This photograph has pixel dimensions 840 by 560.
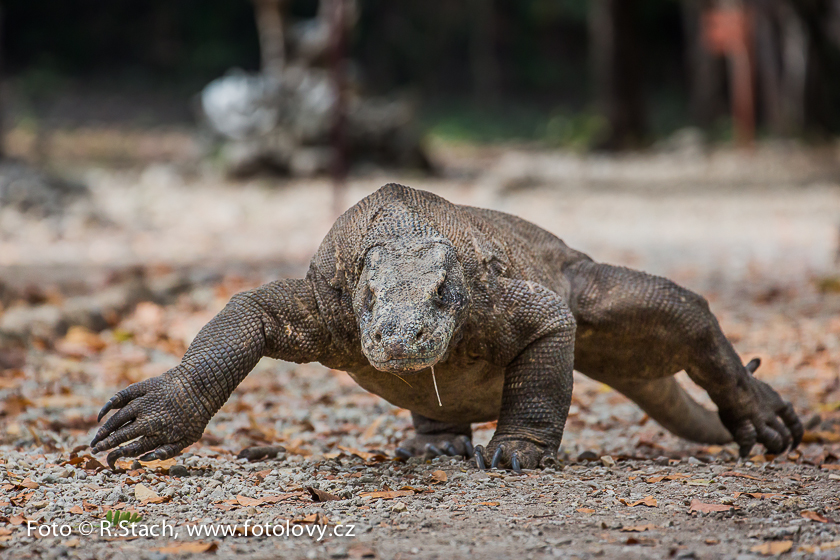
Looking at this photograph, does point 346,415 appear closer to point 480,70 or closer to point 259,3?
point 259,3

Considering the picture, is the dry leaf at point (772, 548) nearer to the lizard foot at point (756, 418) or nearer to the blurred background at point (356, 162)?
the lizard foot at point (756, 418)

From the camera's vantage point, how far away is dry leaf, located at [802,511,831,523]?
277cm

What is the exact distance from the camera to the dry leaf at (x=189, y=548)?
2.49 m

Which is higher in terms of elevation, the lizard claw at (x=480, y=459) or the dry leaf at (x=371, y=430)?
the dry leaf at (x=371, y=430)

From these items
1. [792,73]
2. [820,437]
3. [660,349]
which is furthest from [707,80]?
[660,349]

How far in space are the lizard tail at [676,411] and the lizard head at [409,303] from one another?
1.48m

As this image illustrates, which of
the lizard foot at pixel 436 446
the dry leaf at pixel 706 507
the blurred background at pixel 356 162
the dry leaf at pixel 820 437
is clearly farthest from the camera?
the blurred background at pixel 356 162

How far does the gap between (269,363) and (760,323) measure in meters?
3.46

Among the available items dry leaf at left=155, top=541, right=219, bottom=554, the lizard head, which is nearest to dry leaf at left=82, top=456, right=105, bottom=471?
dry leaf at left=155, top=541, right=219, bottom=554

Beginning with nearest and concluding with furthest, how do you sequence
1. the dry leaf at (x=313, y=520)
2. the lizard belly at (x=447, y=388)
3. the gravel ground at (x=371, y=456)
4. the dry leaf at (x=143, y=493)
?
the gravel ground at (x=371, y=456) < the dry leaf at (x=313, y=520) < the dry leaf at (x=143, y=493) < the lizard belly at (x=447, y=388)

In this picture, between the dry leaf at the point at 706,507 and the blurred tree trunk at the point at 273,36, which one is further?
the blurred tree trunk at the point at 273,36

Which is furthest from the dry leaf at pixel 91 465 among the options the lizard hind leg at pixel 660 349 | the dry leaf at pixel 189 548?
the lizard hind leg at pixel 660 349

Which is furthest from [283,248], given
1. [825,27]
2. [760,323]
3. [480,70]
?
[480,70]

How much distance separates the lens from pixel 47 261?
31.5ft
